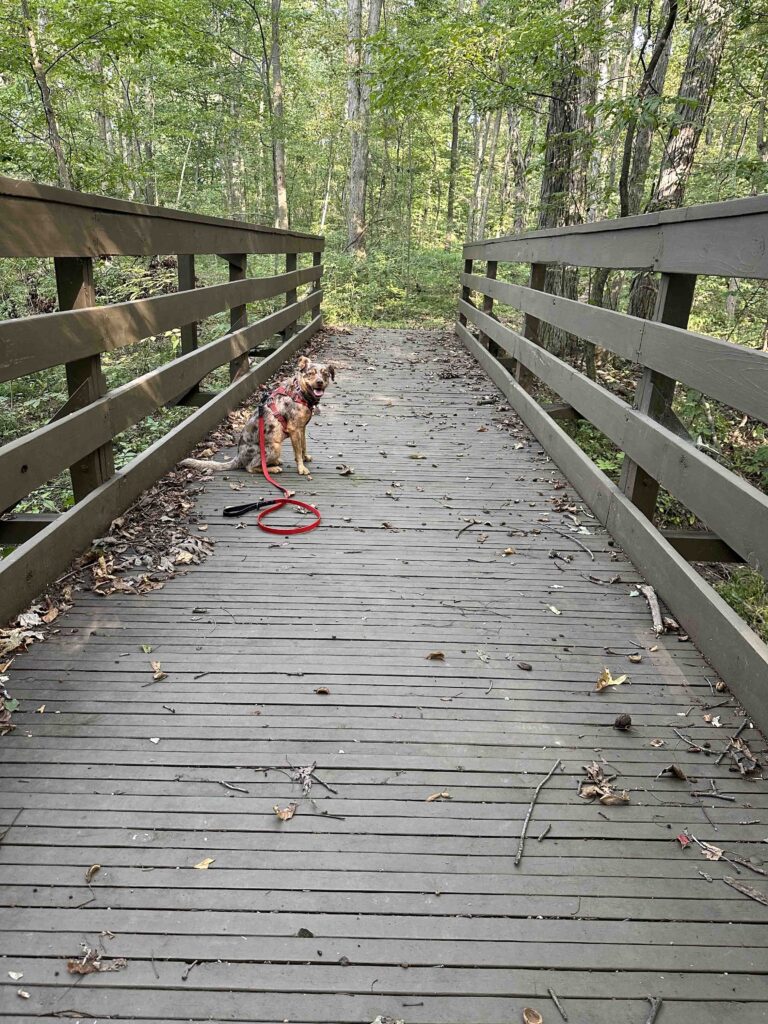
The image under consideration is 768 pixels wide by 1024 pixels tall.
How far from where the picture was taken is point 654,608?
3215mm

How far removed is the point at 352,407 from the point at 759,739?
17.9 ft

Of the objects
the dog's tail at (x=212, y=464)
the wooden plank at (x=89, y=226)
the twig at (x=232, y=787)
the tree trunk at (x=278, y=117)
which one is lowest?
the twig at (x=232, y=787)

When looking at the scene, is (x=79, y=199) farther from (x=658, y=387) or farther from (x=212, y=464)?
(x=658, y=387)

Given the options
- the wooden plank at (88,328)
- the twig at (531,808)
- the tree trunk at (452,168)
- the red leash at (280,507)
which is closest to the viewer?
the twig at (531,808)

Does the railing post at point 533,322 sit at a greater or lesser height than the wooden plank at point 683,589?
greater

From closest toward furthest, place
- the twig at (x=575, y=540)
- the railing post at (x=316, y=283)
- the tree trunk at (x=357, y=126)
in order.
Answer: the twig at (x=575, y=540) < the railing post at (x=316, y=283) < the tree trunk at (x=357, y=126)

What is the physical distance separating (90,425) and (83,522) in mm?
488

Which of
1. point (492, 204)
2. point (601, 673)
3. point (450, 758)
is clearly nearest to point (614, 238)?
point (601, 673)

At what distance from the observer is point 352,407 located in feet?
23.7

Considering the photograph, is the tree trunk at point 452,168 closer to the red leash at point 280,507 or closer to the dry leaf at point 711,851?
the red leash at point 280,507

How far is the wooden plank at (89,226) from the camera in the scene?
2650mm

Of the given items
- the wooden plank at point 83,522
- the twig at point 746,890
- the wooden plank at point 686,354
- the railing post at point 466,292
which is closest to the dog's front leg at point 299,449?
the wooden plank at point 83,522

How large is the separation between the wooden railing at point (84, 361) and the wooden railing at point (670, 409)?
2764 millimetres

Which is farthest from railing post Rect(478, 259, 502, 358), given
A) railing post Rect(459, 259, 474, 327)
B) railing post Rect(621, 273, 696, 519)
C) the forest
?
railing post Rect(621, 273, 696, 519)
